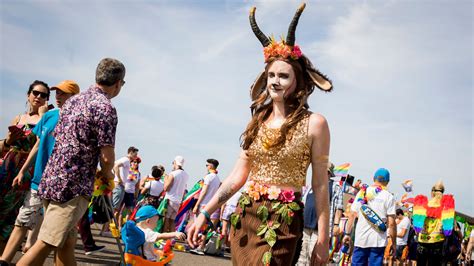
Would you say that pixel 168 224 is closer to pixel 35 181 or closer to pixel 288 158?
pixel 35 181

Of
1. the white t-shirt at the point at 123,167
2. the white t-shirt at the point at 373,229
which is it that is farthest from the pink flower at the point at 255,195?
the white t-shirt at the point at 123,167

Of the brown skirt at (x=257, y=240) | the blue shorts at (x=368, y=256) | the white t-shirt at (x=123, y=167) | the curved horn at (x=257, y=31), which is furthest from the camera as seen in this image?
the white t-shirt at (x=123, y=167)

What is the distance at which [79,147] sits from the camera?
3.80 metres

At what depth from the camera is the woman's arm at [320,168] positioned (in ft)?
9.36

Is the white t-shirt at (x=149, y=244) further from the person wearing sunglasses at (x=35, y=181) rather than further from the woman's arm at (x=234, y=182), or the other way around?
the woman's arm at (x=234, y=182)

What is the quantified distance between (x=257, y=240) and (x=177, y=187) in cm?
743

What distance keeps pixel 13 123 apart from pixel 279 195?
13.9 ft

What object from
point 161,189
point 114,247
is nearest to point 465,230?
point 161,189

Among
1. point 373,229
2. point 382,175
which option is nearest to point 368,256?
point 373,229

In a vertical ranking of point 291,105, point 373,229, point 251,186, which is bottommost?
point 373,229

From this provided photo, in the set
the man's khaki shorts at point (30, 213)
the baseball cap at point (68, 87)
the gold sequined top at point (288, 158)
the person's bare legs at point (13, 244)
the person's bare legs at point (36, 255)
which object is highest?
the baseball cap at point (68, 87)

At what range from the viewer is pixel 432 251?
370 inches

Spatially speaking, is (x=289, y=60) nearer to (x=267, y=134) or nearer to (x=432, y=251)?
(x=267, y=134)

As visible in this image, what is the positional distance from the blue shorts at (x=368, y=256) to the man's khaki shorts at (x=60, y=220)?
4704 mm
